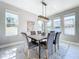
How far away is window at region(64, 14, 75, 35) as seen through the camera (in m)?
6.20

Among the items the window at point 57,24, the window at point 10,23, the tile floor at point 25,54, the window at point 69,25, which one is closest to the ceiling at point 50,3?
the window at point 10,23

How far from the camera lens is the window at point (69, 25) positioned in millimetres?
6202

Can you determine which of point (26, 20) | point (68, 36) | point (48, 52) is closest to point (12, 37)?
point (26, 20)

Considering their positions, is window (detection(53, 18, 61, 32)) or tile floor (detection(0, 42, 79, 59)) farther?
window (detection(53, 18, 61, 32))

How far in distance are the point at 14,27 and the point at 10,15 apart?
879mm

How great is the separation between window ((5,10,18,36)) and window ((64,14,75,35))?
3815mm

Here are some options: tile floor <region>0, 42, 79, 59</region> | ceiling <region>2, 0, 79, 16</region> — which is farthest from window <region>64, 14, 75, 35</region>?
tile floor <region>0, 42, 79, 59</region>

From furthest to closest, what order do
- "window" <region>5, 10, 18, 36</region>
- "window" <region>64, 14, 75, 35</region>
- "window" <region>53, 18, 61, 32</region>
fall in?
"window" <region>53, 18, 61, 32</region> < "window" <region>64, 14, 75, 35</region> < "window" <region>5, 10, 18, 36</region>

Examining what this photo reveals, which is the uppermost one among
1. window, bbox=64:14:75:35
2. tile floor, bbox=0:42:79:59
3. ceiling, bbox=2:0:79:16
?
ceiling, bbox=2:0:79:16

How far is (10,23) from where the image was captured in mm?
5746

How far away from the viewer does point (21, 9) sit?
6.41 metres

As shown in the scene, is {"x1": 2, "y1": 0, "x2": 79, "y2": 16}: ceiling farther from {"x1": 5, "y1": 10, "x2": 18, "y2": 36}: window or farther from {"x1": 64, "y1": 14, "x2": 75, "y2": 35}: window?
A: {"x1": 64, "y1": 14, "x2": 75, "y2": 35}: window

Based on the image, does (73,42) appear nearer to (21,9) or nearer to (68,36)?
(68,36)

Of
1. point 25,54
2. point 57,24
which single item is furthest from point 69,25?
point 25,54
